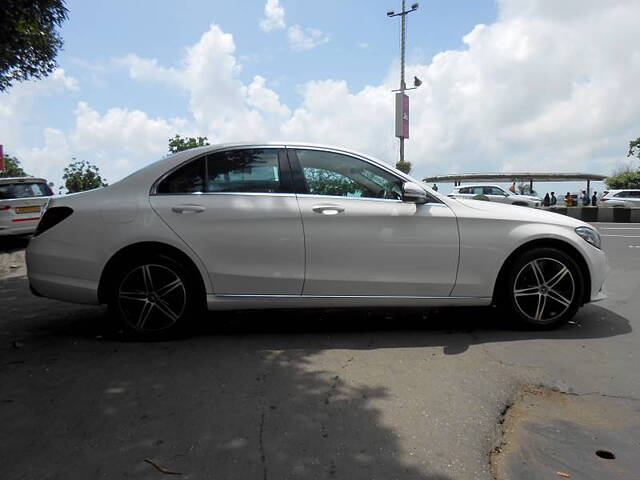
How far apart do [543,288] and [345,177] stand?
1.90 m

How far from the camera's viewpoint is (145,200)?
12.8 ft

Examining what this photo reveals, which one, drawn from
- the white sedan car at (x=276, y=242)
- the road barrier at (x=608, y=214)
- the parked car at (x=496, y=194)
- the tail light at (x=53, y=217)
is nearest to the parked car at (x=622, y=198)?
the parked car at (x=496, y=194)

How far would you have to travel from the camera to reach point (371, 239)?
3930 mm

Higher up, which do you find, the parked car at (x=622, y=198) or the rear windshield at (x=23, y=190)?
the parked car at (x=622, y=198)

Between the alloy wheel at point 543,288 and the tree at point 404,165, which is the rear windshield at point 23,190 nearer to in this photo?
the alloy wheel at point 543,288

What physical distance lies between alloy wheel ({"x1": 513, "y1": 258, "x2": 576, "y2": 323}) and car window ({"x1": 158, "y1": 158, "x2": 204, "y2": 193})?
9.01ft

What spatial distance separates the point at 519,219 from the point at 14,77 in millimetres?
11236

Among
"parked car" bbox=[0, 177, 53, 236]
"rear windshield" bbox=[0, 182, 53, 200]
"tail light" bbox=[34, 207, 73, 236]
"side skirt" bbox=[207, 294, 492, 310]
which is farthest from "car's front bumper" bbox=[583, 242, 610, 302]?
"rear windshield" bbox=[0, 182, 53, 200]

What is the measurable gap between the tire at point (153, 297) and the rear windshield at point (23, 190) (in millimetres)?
8486

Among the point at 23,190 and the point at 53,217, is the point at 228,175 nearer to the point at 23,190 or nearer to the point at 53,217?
the point at 53,217

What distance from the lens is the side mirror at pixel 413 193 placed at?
391cm

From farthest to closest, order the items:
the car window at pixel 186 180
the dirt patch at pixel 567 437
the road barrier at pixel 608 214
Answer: the road barrier at pixel 608 214 < the car window at pixel 186 180 < the dirt patch at pixel 567 437

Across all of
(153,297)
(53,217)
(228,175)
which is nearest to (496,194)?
(228,175)

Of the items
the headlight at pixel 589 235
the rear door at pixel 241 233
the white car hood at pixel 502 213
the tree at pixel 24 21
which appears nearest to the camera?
the rear door at pixel 241 233
